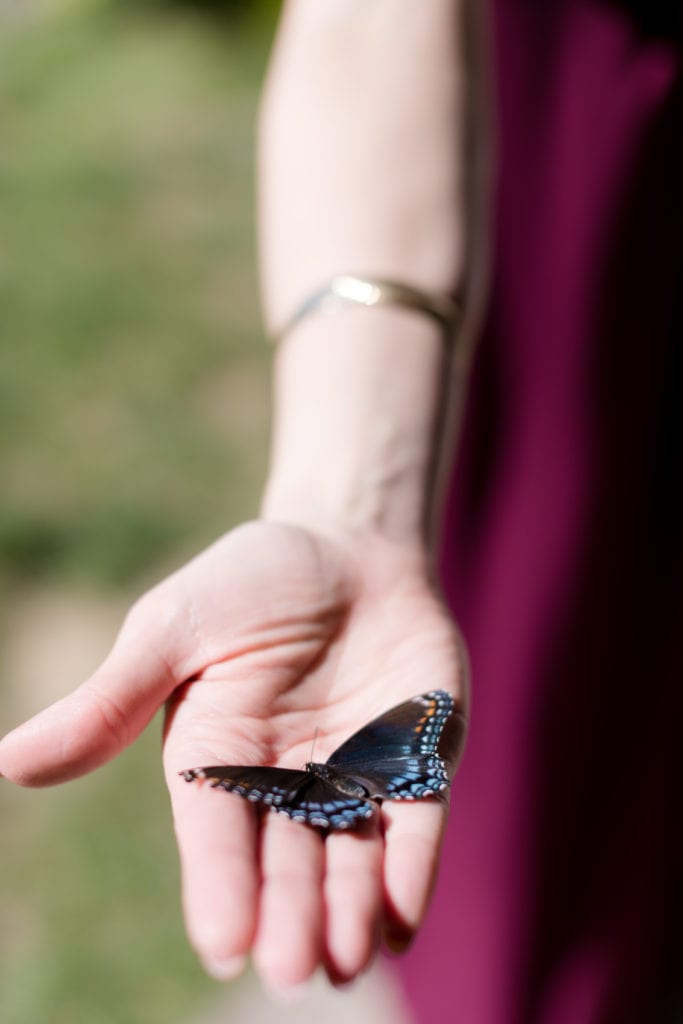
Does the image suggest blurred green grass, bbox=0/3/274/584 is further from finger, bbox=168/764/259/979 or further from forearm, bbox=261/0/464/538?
finger, bbox=168/764/259/979

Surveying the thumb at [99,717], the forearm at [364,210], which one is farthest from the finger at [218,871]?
the forearm at [364,210]

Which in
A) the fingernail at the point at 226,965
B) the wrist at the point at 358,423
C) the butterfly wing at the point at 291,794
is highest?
the wrist at the point at 358,423

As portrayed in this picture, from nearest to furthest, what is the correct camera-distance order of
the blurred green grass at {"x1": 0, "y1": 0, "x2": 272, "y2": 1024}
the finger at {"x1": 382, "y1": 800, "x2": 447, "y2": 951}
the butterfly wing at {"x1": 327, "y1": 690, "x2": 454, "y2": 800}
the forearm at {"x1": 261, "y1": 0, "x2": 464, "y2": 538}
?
the finger at {"x1": 382, "y1": 800, "x2": 447, "y2": 951}, the butterfly wing at {"x1": 327, "y1": 690, "x2": 454, "y2": 800}, the forearm at {"x1": 261, "y1": 0, "x2": 464, "y2": 538}, the blurred green grass at {"x1": 0, "y1": 0, "x2": 272, "y2": 1024}

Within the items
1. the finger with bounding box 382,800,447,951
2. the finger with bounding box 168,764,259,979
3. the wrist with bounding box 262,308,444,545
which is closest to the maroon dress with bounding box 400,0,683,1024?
the wrist with bounding box 262,308,444,545

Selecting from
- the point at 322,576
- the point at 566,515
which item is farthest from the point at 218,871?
the point at 566,515

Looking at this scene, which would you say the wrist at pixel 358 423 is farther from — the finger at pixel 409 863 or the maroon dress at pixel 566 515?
the finger at pixel 409 863

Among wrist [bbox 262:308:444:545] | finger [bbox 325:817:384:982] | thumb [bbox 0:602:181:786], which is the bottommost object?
finger [bbox 325:817:384:982]

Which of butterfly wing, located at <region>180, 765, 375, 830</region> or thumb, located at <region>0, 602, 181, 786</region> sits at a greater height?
thumb, located at <region>0, 602, 181, 786</region>
